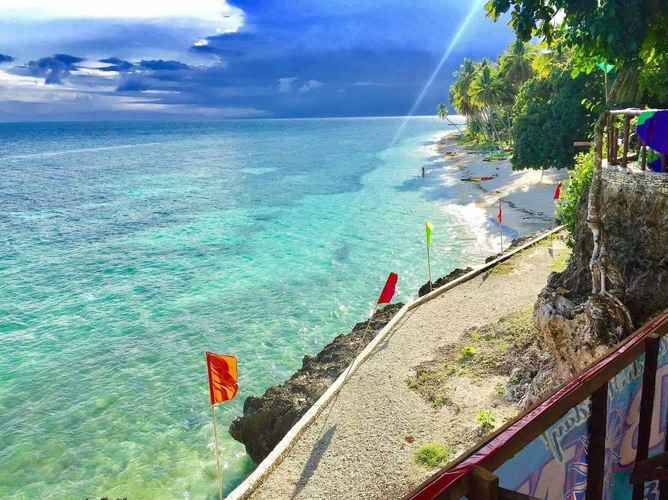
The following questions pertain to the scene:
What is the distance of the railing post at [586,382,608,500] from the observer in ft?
13.6

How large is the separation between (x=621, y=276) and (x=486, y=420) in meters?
5.19

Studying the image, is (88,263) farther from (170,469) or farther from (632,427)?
(632,427)

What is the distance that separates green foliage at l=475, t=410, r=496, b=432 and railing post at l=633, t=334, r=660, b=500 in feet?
29.5

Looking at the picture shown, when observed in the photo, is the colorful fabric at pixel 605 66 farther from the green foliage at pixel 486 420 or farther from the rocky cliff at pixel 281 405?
the rocky cliff at pixel 281 405

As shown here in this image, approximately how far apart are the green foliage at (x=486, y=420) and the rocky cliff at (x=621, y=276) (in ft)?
Answer: 7.31

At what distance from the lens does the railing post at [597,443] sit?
13.6 ft

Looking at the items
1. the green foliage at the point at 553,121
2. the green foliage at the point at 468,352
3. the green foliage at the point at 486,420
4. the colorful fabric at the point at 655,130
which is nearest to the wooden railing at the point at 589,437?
the colorful fabric at the point at 655,130

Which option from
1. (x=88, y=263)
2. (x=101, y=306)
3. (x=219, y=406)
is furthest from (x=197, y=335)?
(x=88, y=263)

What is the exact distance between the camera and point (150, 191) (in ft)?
261

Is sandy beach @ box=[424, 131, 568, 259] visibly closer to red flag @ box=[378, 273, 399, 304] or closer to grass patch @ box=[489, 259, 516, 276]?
grass patch @ box=[489, 259, 516, 276]

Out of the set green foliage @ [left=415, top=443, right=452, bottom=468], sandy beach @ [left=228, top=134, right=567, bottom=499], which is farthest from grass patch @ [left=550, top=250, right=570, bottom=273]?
green foliage @ [left=415, top=443, right=452, bottom=468]

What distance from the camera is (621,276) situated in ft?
38.7

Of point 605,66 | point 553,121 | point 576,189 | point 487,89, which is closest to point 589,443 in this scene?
point 605,66

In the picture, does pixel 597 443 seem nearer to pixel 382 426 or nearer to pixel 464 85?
pixel 382 426
